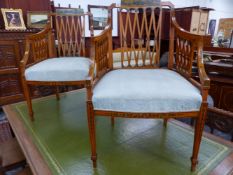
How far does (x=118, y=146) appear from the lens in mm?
1243

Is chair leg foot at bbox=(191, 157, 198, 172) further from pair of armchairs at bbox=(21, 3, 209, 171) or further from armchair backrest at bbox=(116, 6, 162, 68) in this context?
armchair backrest at bbox=(116, 6, 162, 68)

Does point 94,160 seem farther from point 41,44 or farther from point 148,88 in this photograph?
point 41,44

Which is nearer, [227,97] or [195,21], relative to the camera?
[227,97]

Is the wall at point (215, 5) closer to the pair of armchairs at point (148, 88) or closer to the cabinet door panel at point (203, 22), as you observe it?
the cabinet door panel at point (203, 22)

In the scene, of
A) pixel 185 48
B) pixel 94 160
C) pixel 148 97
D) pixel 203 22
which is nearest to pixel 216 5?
pixel 203 22

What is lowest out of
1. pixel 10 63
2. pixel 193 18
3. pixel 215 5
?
pixel 10 63

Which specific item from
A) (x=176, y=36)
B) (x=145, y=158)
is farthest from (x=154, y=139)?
(x=176, y=36)

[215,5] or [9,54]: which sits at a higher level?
[215,5]

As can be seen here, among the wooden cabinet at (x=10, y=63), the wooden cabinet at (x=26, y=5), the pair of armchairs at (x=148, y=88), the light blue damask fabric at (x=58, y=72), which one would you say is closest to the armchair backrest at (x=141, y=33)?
the pair of armchairs at (x=148, y=88)

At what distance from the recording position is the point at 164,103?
0.85 metres

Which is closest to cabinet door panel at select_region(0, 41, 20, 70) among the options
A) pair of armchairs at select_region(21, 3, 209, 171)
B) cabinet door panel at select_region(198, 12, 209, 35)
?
pair of armchairs at select_region(21, 3, 209, 171)

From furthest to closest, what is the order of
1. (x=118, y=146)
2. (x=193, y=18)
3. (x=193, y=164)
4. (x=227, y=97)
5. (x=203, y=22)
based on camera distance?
(x=203, y=22) → (x=193, y=18) → (x=227, y=97) → (x=118, y=146) → (x=193, y=164)

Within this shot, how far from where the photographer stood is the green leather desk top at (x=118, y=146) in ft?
3.45


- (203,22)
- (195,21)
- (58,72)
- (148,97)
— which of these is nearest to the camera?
(148,97)
